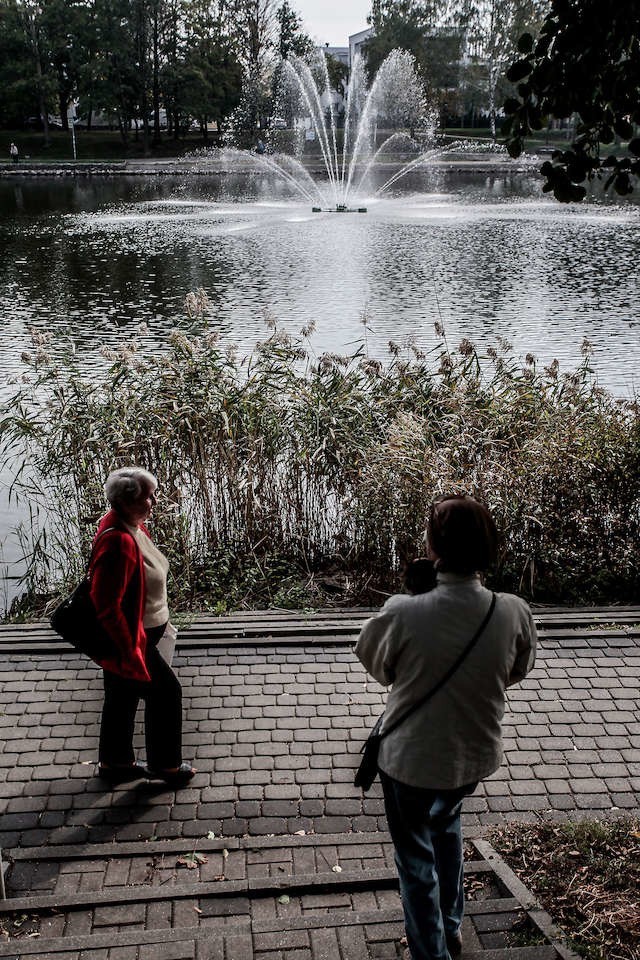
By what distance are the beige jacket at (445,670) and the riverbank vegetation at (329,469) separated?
163 inches

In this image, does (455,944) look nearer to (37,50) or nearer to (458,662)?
(458,662)

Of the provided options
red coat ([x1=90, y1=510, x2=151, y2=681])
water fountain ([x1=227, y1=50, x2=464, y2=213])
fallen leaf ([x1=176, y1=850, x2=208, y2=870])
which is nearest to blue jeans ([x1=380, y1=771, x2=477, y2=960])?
fallen leaf ([x1=176, y1=850, x2=208, y2=870])

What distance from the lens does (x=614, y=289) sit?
74.0ft

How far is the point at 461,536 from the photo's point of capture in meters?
2.80

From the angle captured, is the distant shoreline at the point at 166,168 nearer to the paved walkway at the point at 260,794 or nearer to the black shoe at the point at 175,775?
the paved walkway at the point at 260,794

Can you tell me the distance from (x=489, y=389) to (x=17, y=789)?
236 inches

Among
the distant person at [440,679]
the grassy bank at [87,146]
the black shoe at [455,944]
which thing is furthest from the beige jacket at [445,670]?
the grassy bank at [87,146]

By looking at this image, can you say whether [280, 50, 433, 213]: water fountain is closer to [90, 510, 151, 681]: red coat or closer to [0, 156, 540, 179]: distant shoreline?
[0, 156, 540, 179]: distant shoreline

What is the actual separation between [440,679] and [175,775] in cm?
226

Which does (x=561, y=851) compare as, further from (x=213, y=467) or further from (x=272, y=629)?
(x=213, y=467)

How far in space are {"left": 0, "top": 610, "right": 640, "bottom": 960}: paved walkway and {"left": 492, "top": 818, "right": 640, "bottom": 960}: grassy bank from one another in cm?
17

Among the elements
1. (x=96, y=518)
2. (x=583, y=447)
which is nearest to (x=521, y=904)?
(x=583, y=447)

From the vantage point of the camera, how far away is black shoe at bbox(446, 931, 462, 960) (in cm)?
322

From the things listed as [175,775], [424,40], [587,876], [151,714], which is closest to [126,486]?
[151,714]
